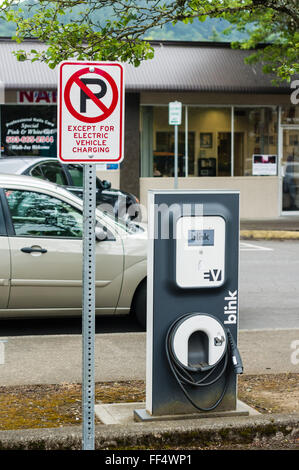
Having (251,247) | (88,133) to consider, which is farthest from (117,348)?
(251,247)

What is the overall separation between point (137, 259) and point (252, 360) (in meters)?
1.86

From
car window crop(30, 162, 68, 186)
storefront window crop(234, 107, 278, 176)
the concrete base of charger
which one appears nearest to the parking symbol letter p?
the concrete base of charger

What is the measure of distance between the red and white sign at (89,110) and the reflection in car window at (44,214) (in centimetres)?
410

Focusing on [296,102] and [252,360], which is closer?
[252,360]

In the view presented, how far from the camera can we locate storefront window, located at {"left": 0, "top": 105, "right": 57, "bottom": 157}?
70.3 ft

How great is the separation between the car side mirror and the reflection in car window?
18 cm

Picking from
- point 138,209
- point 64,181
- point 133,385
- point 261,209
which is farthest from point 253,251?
point 133,385

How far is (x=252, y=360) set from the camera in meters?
7.29

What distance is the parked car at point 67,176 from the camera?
46.2ft

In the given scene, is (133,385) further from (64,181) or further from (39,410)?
(64,181)

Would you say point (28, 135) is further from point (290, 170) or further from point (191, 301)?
point (191, 301)

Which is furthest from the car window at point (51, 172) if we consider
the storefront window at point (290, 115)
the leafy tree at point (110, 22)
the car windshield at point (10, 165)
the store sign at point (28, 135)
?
the storefront window at point (290, 115)

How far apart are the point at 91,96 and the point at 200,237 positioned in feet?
4.76

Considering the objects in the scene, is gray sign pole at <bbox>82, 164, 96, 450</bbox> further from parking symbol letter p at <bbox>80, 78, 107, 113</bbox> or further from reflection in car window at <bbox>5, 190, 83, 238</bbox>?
reflection in car window at <bbox>5, 190, 83, 238</bbox>
